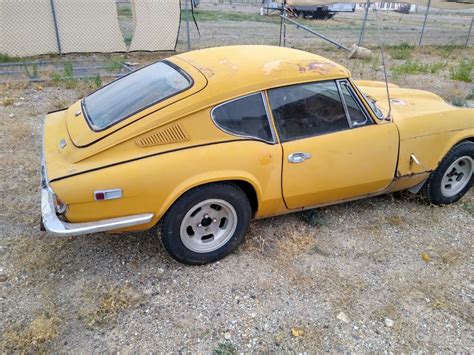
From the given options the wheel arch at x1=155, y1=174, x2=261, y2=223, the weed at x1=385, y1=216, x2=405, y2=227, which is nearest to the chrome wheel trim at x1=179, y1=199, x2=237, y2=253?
the wheel arch at x1=155, y1=174, x2=261, y2=223

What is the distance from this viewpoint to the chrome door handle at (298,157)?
3.03m

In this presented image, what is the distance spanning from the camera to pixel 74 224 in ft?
8.57

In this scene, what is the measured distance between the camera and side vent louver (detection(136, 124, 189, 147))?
8.96ft

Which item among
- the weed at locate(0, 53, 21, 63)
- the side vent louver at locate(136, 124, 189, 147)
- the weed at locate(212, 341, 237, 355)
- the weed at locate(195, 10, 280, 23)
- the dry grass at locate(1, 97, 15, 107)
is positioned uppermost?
the side vent louver at locate(136, 124, 189, 147)

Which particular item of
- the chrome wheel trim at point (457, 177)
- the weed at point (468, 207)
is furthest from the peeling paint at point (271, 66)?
the weed at point (468, 207)

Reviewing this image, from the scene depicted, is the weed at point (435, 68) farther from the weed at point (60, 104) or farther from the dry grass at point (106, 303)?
the dry grass at point (106, 303)

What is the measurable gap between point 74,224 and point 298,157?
1.63 metres

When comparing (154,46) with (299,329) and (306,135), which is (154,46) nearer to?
(306,135)

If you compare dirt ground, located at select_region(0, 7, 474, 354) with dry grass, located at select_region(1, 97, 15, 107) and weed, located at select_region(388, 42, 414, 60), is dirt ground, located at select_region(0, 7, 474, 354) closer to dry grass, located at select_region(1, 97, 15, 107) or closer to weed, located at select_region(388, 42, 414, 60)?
dry grass, located at select_region(1, 97, 15, 107)

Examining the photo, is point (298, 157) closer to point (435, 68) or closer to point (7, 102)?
point (7, 102)

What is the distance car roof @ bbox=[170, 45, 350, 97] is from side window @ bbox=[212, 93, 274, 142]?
0.08 m

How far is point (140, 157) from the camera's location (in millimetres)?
2688

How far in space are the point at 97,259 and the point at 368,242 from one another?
2.26 m

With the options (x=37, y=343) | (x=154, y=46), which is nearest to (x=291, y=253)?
(x=37, y=343)
